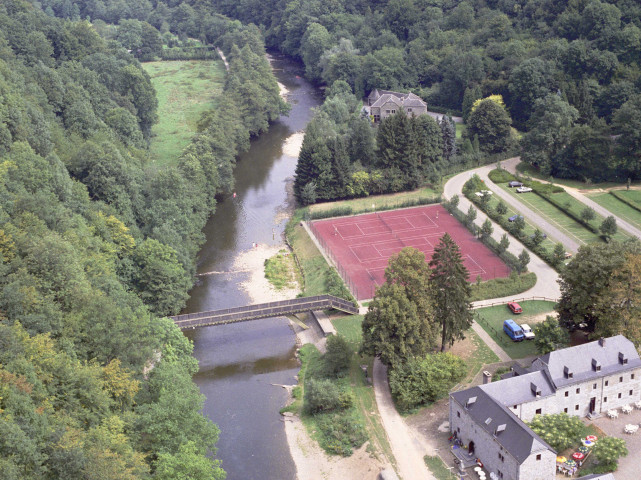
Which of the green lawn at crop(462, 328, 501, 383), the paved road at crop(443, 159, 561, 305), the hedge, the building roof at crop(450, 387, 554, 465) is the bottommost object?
the green lawn at crop(462, 328, 501, 383)

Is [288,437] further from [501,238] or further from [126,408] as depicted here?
[501,238]

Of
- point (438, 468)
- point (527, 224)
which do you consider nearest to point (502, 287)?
point (527, 224)

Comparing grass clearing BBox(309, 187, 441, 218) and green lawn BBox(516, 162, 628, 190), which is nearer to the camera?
grass clearing BBox(309, 187, 441, 218)

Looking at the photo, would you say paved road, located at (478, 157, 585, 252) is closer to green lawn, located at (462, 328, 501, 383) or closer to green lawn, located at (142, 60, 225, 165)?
green lawn, located at (462, 328, 501, 383)

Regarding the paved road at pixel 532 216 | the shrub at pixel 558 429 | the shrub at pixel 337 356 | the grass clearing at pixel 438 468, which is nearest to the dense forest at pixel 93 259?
the shrub at pixel 337 356

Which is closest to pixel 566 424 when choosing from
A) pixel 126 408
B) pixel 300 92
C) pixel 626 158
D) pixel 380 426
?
pixel 380 426

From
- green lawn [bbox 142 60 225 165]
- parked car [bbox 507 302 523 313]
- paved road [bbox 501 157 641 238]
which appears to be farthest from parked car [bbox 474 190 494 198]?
green lawn [bbox 142 60 225 165]

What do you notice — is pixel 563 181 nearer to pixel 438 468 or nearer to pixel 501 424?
pixel 501 424
